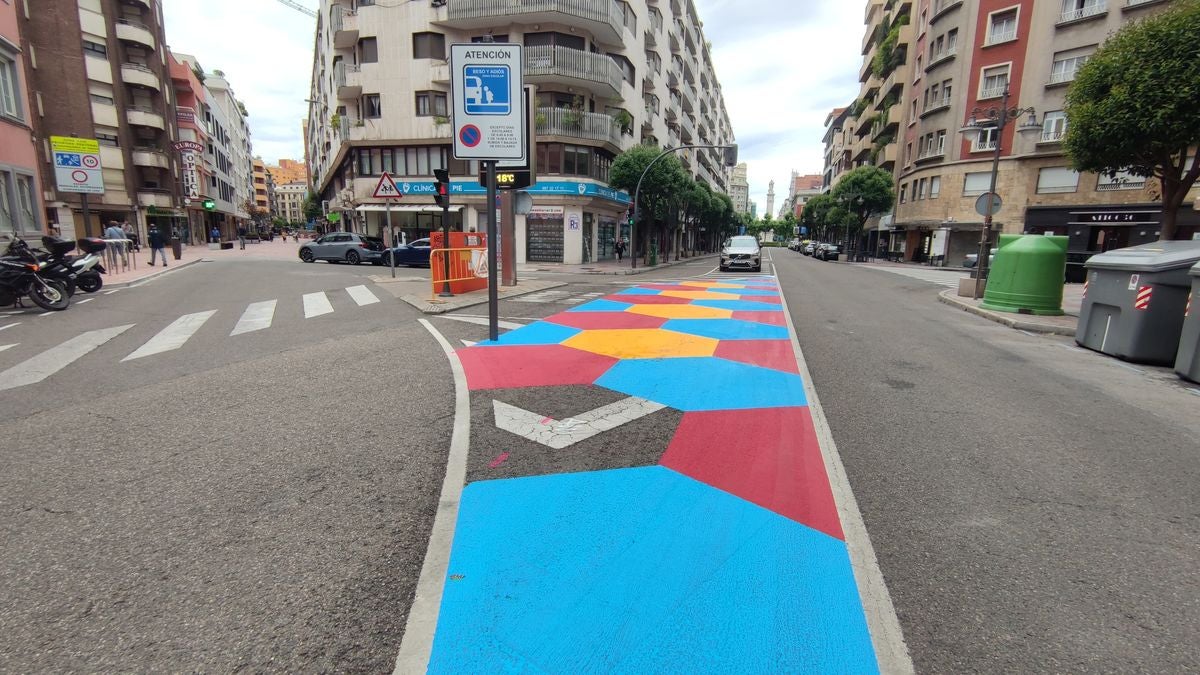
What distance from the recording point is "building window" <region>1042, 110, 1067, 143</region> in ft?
102

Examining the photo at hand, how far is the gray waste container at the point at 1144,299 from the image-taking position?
302 inches

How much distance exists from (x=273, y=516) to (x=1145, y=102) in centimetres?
1575

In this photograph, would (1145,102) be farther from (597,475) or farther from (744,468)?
(597,475)

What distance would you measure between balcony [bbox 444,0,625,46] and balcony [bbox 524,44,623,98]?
138 cm

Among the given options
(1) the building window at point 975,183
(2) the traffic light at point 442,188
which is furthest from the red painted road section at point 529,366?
(1) the building window at point 975,183

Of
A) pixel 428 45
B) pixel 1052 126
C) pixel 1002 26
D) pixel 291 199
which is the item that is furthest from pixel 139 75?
pixel 291 199

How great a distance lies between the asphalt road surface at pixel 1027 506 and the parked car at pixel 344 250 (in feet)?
76.5

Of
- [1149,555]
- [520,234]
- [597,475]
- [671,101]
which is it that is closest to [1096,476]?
[1149,555]

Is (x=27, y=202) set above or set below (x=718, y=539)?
above

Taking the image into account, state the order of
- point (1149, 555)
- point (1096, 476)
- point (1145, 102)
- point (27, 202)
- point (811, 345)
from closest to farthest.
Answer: point (1149, 555) < point (1096, 476) < point (811, 345) < point (1145, 102) < point (27, 202)

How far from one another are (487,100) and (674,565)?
650 centimetres

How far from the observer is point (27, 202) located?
16.5 m

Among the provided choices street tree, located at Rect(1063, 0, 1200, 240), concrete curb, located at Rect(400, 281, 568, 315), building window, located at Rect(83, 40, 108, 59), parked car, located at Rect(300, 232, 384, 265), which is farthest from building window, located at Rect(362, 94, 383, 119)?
street tree, located at Rect(1063, 0, 1200, 240)

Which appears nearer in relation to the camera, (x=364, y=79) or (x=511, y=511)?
(x=511, y=511)
